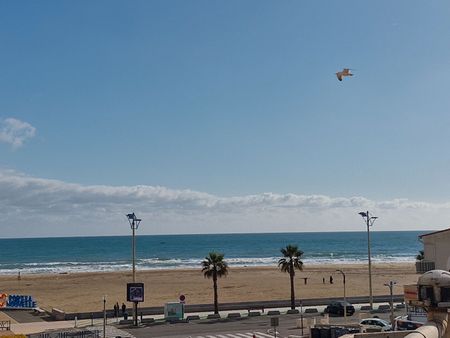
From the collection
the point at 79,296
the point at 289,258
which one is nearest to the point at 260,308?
the point at 289,258

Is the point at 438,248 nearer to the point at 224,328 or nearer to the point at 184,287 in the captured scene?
the point at 224,328

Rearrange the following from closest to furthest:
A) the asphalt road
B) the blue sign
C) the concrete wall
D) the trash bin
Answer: the trash bin < the concrete wall < the asphalt road < the blue sign

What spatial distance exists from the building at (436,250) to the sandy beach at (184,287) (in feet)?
107

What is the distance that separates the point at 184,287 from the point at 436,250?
51919 millimetres

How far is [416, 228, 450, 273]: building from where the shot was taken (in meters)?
34.3

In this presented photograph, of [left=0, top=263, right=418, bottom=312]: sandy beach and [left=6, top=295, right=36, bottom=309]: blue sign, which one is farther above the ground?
[left=6, top=295, right=36, bottom=309]: blue sign

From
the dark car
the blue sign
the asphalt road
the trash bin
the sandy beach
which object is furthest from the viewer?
the sandy beach

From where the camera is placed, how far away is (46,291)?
81312 mm

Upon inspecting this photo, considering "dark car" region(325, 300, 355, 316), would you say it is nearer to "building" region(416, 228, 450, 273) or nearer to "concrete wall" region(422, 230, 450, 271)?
"building" region(416, 228, 450, 273)

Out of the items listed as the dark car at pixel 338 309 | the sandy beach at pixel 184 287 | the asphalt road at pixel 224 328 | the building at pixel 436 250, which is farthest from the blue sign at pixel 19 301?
the building at pixel 436 250

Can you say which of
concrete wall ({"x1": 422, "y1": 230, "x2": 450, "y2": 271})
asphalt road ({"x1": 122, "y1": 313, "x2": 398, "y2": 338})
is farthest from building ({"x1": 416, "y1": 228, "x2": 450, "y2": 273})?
asphalt road ({"x1": 122, "y1": 313, "x2": 398, "y2": 338})

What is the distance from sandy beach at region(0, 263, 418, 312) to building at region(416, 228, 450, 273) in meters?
32.6

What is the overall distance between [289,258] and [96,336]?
79.0 feet

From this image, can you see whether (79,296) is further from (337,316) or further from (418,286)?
(418,286)
